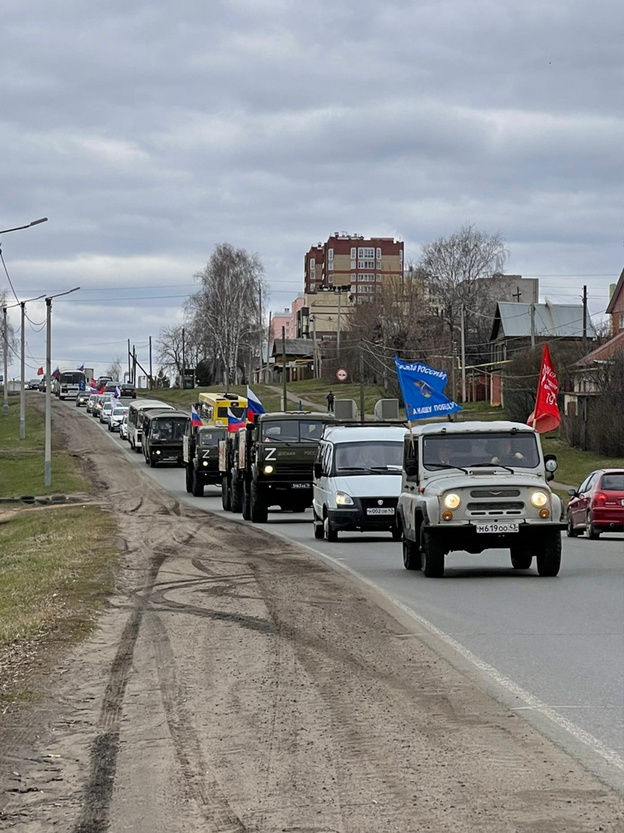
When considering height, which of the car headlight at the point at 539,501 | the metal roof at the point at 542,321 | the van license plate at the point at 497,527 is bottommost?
the van license plate at the point at 497,527

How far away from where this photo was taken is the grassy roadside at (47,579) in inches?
441

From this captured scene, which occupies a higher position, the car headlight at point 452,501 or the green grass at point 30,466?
the car headlight at point 452,501

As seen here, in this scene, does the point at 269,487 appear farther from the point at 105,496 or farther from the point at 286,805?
the point at 286,805

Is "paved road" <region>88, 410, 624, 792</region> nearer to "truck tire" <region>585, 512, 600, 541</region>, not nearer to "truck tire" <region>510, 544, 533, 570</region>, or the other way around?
"truck tire" <region>510, 544, 533, 570</region>

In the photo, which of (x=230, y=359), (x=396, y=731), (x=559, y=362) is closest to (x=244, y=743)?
(x=396, y=731)

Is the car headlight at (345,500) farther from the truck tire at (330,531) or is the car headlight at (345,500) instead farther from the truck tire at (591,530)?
the truck tire at (591,530)

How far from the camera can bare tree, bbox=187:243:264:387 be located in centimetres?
12338

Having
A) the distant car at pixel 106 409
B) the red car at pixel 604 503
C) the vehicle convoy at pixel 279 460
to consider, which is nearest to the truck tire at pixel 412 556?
the red car at pixel 604 503

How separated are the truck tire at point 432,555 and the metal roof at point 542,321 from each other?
84897 millimetres

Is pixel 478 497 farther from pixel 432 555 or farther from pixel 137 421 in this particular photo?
pixel 137 421

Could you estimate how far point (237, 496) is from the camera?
125 feet

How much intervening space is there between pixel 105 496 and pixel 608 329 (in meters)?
53.6

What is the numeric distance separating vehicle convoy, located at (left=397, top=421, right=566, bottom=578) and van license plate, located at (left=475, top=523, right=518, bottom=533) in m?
0.01

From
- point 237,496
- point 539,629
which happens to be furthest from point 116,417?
point 539,629
